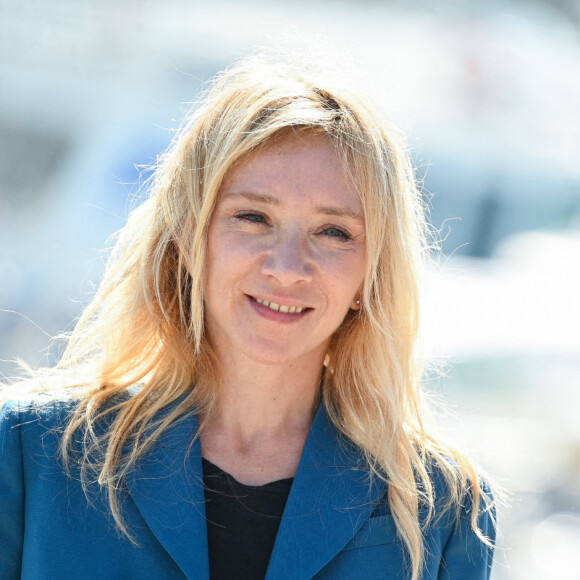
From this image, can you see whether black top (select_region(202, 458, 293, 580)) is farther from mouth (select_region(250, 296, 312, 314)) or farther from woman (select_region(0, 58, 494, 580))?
mouth (select_region(250, 296, 312, 314))

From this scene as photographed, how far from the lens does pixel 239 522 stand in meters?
1.75

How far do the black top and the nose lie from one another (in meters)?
0.44

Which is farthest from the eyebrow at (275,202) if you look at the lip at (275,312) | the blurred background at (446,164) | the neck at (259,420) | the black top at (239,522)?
the blurred background at (446,164)

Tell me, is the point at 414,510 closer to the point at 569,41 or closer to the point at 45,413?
the point at 45,413

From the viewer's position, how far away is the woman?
1.70 m

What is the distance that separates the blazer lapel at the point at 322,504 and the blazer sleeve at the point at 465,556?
197mm

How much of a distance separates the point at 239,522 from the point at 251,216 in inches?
25.1

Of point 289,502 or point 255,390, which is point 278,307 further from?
point 289,502

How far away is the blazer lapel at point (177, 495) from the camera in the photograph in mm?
1649

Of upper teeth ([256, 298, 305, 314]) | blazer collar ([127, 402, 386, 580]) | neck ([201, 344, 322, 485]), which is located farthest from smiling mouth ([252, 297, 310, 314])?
blazer collar ([127, 402, 386, 580])

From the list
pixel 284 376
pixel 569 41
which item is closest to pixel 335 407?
pixel 284 376

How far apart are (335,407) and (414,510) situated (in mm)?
312

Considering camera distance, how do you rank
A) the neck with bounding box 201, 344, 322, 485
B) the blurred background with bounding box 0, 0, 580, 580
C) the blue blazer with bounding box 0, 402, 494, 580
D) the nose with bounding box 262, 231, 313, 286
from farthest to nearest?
the blurred background with bounding box 0, 0, 580, 580 → the neck with bounding box 201, 344, 322, 485 → the nose with bounding box 262, 231, 313, 286 → the blue blazer with bounding box 0, 402, 494, 580

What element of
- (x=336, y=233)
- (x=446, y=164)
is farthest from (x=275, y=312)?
(x=446, y=164)
